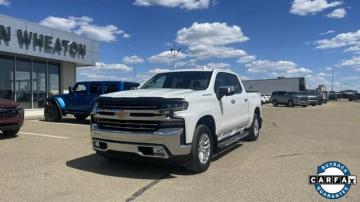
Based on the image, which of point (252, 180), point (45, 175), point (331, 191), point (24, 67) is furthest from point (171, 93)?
point (24, 67)

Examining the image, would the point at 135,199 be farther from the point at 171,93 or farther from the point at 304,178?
the point at 304,178

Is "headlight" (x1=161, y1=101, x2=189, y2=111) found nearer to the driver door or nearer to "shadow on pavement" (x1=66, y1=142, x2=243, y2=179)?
"shadow on pavement" (x1=66, y1=142, x2=243, y2=179)

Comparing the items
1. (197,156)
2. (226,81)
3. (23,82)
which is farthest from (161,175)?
(23,82)

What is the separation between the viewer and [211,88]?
755 centimetres

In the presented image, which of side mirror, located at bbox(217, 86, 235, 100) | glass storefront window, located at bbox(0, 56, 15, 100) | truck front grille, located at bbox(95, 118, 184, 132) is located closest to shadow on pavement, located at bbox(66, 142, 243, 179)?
truck front grille, located at bbox(95, 118, 184, 132)

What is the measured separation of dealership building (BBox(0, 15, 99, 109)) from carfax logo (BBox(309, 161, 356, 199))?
19864 mm

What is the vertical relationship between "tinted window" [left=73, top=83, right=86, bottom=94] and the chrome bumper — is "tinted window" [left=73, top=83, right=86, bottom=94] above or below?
above

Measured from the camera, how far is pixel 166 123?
6.18m

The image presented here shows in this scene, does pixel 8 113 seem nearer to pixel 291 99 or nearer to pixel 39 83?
pixel 39 83

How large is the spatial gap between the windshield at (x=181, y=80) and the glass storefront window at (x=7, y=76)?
54.4 feet

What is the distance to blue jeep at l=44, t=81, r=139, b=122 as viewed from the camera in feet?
47.8

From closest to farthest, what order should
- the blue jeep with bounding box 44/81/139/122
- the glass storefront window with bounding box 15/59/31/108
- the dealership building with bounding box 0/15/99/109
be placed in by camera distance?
the blue jeep with bounding box 44/81/139/122 < the dealership building with bounding box 0/15/99/109 < the glass storefront window with bounding box 15/59/31/108

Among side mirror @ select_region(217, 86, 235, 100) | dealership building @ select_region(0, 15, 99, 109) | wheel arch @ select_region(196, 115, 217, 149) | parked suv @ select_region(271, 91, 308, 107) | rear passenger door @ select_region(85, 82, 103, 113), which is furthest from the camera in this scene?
parked suv @ select_region(271, 91, 308, 107)

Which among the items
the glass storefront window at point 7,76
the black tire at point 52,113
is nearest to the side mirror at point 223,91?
the black tire at point 52,113
